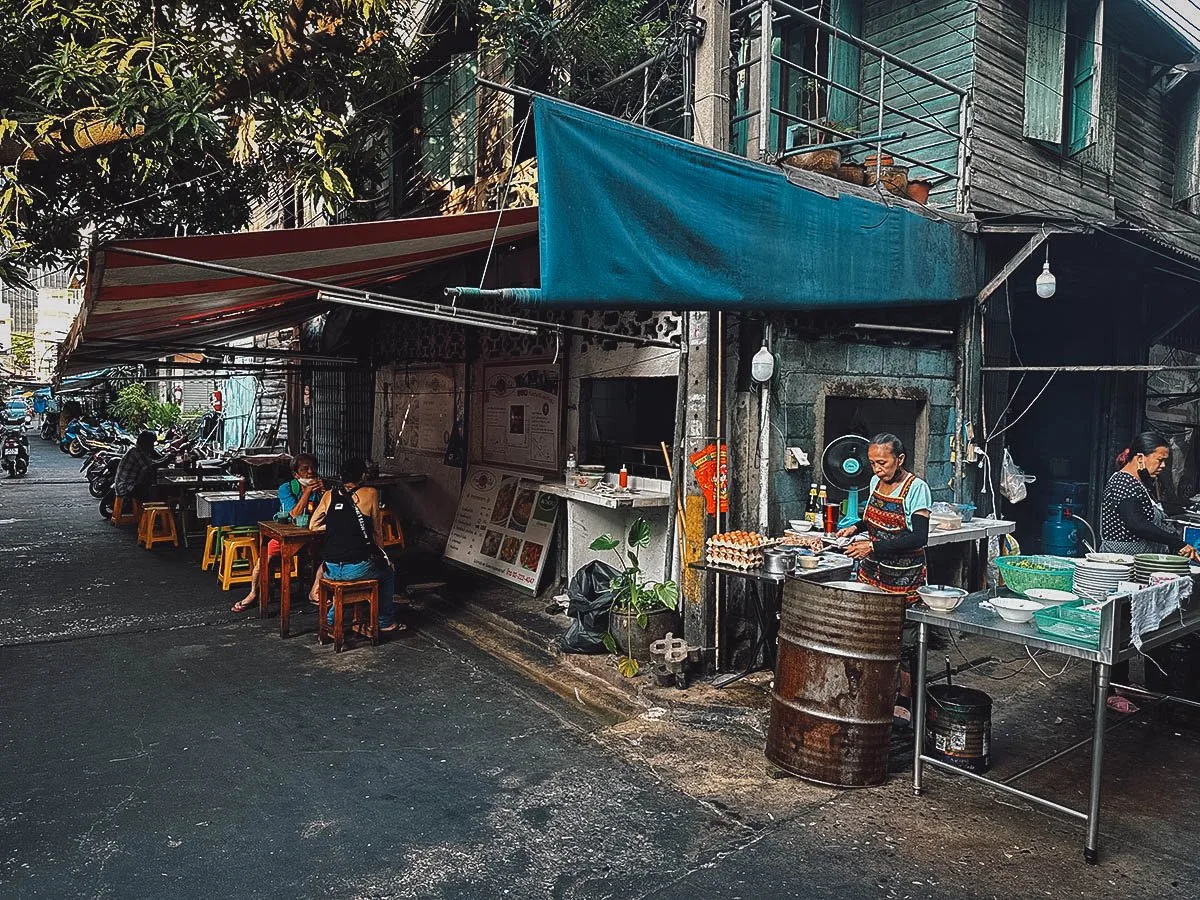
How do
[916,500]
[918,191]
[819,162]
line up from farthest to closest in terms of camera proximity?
[918,191] → [819,162] → [916,500]

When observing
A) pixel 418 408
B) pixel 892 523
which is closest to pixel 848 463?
pixel 892 523

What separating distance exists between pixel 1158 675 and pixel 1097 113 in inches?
287

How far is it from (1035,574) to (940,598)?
2.04ft

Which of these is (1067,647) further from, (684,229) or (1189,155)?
(1189,155)

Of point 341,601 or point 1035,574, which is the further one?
point 341,601

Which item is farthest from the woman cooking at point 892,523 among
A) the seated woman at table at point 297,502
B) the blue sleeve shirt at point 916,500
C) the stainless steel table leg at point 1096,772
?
the seated woman at table at point 297,502

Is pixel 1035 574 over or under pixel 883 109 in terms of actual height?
under

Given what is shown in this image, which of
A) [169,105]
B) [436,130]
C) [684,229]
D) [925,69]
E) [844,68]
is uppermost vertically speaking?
[844,68]

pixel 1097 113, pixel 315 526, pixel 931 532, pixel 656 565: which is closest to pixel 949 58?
pixel 1097 113

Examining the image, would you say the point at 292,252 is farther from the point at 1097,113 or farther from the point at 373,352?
the point at 1097,113

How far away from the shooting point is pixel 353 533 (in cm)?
674

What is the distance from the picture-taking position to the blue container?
34.1 feet

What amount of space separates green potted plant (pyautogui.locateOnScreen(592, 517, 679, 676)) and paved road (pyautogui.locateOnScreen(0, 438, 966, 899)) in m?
0.83

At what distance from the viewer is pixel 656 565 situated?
24.2 feet
